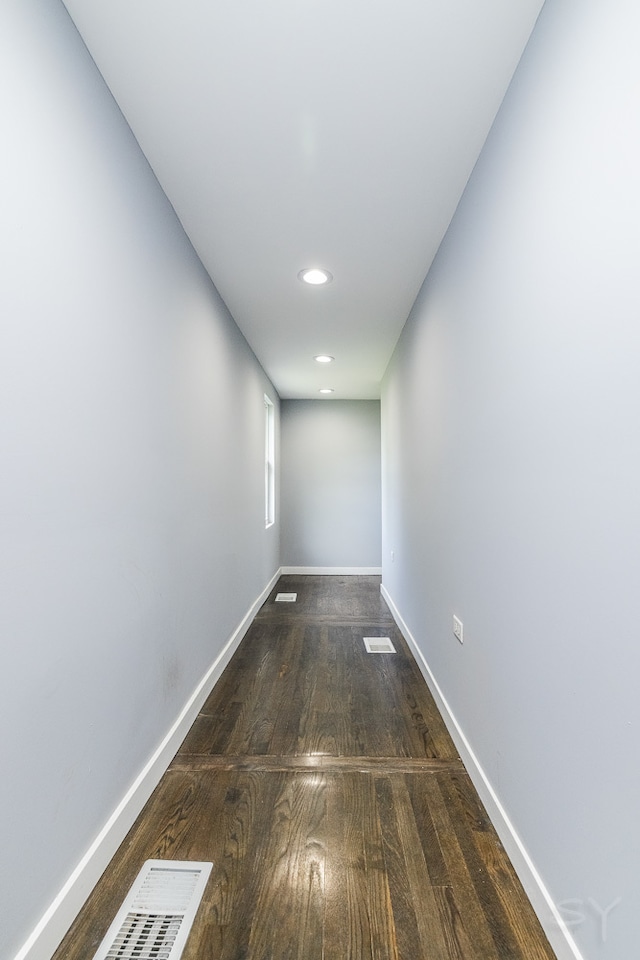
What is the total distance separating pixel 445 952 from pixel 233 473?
2.63 metres

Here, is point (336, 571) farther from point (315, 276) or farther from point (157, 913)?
point (157, 913)

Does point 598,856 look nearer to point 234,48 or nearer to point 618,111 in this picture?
point 618,111

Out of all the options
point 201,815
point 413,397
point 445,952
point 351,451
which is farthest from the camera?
point 351,451

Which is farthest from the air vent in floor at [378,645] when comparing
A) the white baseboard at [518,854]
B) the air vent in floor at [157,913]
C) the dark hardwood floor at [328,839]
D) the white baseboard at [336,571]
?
the white baseboard at [336,571]

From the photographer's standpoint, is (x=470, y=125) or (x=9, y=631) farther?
(x=470, y=125)

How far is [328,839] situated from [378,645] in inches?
75.9

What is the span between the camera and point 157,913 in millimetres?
1176

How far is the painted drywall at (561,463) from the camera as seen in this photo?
871 mm

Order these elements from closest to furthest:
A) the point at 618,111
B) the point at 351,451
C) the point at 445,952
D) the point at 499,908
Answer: the point at 618,111 → the point at 445,952 → the point at 499,908 → the point at 351,451

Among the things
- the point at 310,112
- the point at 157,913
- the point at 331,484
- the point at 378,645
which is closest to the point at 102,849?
the point at 157,913

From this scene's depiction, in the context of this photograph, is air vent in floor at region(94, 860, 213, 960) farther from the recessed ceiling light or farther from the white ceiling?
the recessed ceiling light

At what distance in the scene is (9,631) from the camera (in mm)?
974

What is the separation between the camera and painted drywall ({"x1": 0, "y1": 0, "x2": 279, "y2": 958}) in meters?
1.00

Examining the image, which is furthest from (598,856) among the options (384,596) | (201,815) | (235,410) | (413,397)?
(384,596)
